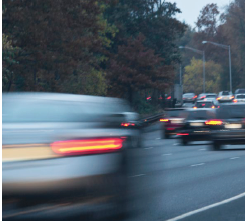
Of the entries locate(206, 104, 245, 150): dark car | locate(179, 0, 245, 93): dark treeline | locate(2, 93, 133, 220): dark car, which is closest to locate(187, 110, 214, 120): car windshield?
locate(206, 104, 245, 150): dark car

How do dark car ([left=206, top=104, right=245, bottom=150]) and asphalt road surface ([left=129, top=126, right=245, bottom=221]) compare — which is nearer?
asphalt road surface ([left=129, top=126, right=245, bottom=221])

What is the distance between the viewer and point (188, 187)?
1185 centimetres

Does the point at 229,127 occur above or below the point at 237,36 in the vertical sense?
below

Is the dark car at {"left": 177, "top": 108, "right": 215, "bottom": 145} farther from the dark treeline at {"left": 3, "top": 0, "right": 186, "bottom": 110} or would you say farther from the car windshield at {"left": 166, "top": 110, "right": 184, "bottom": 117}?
the dark treeline at {"left": 3, "top": 0, "right": 186, "bottom": 110}

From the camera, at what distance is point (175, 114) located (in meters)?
27.3

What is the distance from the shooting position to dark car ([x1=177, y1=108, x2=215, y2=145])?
24859 mm

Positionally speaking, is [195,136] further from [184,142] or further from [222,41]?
[222,41]

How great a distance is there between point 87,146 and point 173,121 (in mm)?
20673

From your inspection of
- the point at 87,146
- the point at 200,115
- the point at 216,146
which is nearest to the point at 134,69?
the point at 200,115

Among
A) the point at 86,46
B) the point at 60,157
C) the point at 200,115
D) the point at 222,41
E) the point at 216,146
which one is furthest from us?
the point at 222,41

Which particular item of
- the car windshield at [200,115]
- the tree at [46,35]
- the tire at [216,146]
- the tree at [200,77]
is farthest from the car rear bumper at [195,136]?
the tree at [200,77]

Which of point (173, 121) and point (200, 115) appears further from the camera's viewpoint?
point (173, 121)

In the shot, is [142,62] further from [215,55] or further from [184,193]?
[215,55]

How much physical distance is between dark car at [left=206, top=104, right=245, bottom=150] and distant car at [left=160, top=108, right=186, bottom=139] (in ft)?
17.3
